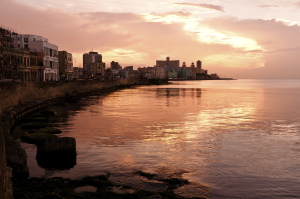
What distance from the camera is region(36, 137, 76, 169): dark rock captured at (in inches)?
492

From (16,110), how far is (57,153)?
1442cm

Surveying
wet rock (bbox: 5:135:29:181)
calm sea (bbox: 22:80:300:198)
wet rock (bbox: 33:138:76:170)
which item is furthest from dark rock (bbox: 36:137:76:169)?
wet rock (bbox: 5:135:29:181)

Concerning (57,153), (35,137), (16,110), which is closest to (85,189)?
(57,153)

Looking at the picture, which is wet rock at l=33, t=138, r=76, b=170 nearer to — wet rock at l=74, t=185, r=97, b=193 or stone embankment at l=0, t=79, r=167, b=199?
stone embankment at l=0, t=79, r=167, b=199

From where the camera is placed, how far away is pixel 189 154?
14672mm

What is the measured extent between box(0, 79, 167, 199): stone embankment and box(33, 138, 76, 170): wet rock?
1328 millimetres

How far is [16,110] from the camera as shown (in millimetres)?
25125

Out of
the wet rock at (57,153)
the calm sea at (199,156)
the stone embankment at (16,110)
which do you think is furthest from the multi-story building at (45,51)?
the wet rock at (57,153)

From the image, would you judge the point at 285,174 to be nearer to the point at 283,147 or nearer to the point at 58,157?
the point at 283,147

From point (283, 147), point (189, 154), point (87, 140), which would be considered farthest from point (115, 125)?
point (283, 147)

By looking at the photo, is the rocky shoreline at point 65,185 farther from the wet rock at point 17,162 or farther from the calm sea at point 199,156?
the calm sea at point 199,156

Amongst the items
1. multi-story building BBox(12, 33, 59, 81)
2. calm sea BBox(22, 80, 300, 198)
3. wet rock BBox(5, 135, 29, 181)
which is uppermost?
multi-story building BBox(12, 33, 59, 81)

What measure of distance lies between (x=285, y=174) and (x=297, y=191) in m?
1.87

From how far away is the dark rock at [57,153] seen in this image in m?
12.5
